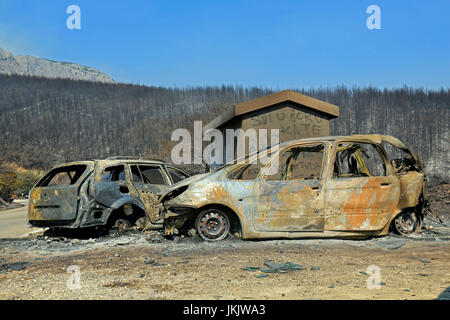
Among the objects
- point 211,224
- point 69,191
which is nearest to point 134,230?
point 69,191

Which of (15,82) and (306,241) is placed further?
(15,82)

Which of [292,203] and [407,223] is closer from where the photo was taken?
[292,203]

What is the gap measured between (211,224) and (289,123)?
17.8ft

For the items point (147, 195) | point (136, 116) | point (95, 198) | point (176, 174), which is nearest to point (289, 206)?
point (147, 195)

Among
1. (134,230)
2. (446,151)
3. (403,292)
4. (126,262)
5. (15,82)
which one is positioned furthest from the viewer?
(15,82)

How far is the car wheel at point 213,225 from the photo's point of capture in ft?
20.5

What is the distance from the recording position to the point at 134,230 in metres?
7.47

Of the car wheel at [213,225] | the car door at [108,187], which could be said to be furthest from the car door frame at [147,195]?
the car wheel at [213,225]

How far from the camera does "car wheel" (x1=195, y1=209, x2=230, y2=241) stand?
6250 mm

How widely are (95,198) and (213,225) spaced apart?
234cm

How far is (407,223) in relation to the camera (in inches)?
263

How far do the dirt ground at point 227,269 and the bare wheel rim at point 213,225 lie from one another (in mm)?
147

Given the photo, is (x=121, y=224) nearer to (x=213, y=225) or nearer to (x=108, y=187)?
(x=108, y=187)

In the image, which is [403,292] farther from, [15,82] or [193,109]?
[15,82]
